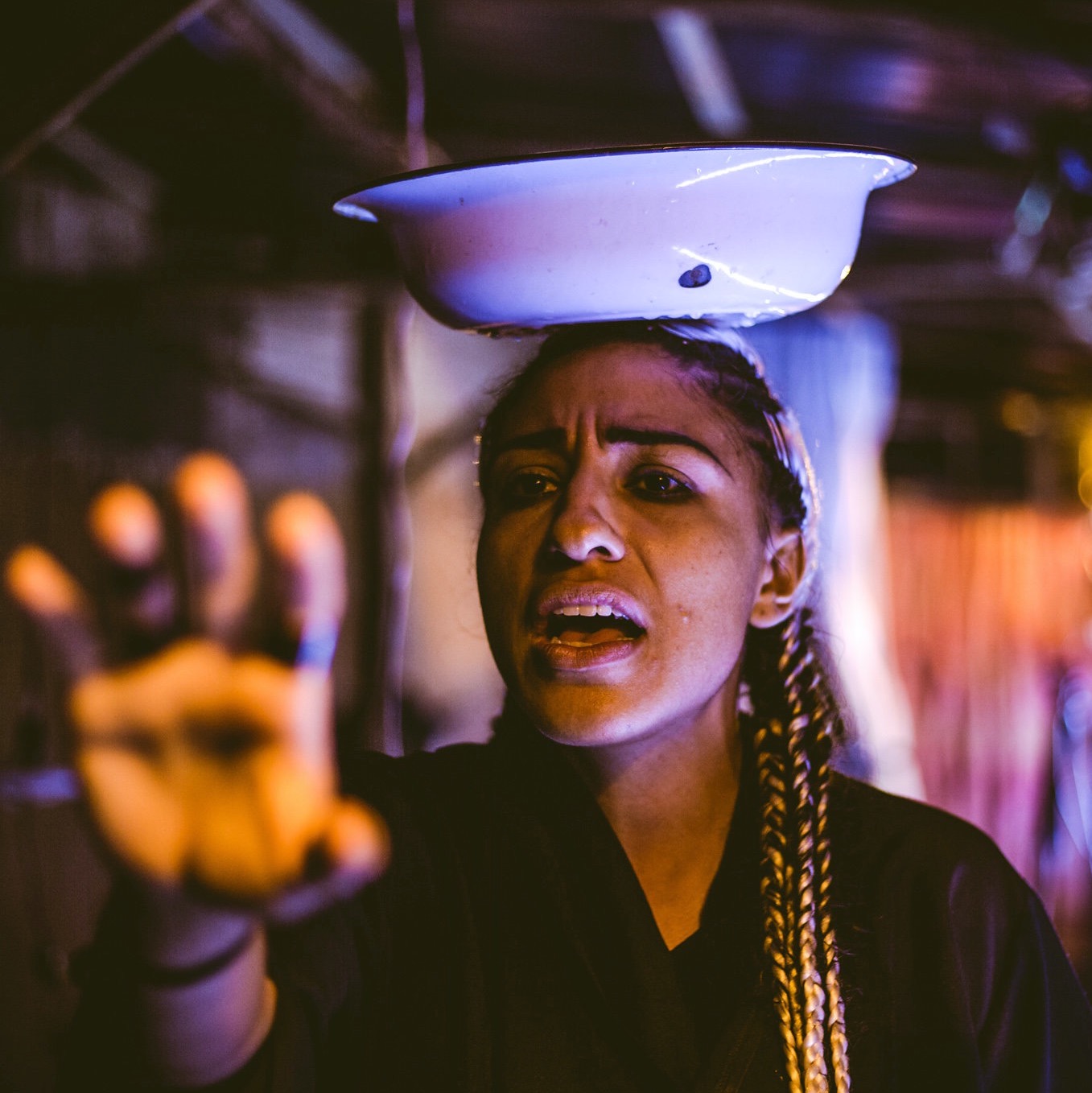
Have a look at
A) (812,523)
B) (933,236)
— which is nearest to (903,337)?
(933,236)

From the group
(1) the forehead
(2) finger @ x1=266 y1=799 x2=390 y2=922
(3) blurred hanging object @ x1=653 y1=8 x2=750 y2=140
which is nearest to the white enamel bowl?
(1) the forehead

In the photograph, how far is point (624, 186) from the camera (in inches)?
47.8

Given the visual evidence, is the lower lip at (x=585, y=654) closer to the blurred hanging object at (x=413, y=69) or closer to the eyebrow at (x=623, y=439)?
the eyebrow at (x=623, y=439)

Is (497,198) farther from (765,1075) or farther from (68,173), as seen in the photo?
(68,173)

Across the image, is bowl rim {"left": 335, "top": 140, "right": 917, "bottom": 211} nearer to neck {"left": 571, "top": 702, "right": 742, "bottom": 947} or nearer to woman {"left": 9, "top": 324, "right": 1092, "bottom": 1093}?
woman {"left": 9, "top": 324, "right": 1092, "bottom": 1093}

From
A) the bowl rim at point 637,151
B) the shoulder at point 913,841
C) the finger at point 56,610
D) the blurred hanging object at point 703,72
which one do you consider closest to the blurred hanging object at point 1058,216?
the blurred hanging object at point 703,72

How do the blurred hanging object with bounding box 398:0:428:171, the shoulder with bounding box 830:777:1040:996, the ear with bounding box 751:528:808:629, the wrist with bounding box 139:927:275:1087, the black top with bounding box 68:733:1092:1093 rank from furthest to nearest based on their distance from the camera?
the blurred hanging object with bounding box 398:0:428:171 < the ear with bounding box 751:528:808:629 < the shoulder with bounding box 830:777:1040:996 < the black top with bounding box 68:733:1092:1093 < the wrist with bounding box 139:927:275:1087

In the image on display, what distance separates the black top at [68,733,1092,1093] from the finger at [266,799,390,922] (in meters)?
0.40

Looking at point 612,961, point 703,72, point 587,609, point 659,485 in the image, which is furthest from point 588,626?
point 703,72

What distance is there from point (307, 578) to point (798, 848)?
981mm

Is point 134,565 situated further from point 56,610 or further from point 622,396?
point 622,396

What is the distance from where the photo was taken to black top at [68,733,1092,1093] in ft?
4.24

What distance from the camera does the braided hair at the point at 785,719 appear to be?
4.43 ft

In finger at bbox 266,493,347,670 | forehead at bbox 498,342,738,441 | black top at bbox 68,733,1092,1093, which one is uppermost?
forehead at bbox 498,342,738,441
